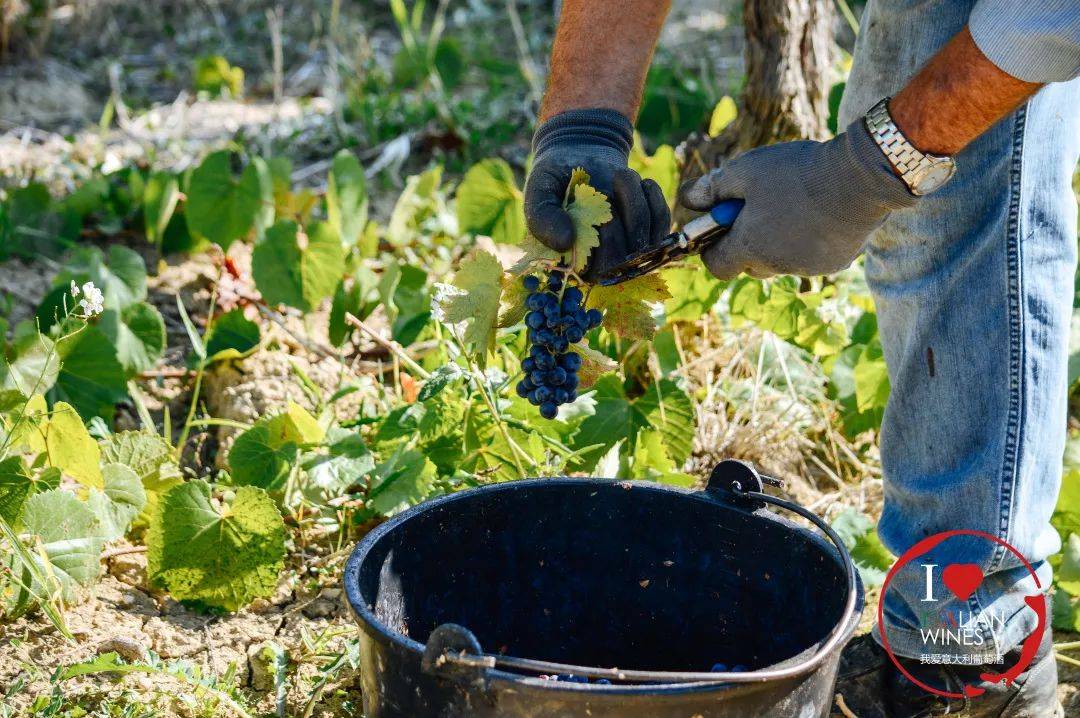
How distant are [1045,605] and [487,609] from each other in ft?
2.71

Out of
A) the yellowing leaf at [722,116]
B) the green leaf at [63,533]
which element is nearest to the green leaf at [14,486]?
the green leaf at [63,533]

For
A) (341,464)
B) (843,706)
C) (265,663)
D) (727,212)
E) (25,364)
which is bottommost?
(843,706)

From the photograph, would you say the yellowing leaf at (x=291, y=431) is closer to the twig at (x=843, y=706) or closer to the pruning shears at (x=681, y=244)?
the pruning shears at (x=681, y=244)

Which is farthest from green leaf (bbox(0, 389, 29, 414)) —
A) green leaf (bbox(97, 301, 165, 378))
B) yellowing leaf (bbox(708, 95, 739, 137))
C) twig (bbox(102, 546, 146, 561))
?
yellowing leaf (bbox(708, 95, 739, 137))

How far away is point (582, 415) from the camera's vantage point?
7.28ft

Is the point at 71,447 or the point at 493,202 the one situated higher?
the point at 493,202

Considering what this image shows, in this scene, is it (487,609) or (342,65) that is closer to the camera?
(487,609)

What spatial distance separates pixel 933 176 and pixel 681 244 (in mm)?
338

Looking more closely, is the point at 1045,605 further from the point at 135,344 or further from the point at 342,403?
the point at 135,344

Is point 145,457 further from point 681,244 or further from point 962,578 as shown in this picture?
point 962,578

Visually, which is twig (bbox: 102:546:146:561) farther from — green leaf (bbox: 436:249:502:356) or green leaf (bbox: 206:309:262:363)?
green leaf (bbox: 436:249:502:356)

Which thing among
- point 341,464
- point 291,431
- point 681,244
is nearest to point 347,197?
point 291,431

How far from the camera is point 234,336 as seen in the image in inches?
97.2

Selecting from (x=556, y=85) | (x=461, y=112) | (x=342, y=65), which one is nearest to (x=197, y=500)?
(x=556, y=85)
